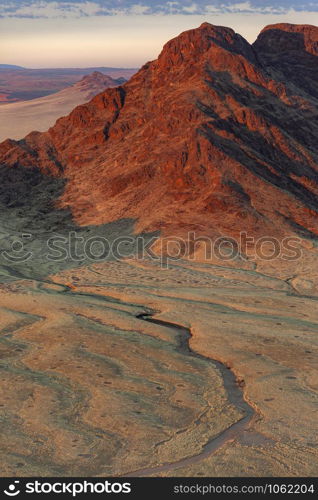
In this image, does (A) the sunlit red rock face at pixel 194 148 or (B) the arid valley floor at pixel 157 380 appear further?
(A) the sunlit red rock face at pixel 194 148

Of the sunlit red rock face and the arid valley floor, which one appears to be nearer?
the arid valley floor

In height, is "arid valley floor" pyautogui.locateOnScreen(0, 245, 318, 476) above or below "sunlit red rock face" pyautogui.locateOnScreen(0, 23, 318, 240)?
below

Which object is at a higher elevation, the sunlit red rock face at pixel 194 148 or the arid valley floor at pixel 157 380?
the sunlit red rock face at pixel 194 148

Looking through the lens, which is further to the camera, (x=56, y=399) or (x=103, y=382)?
(x=103, y=382)

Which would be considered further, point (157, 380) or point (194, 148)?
point (194, 148)

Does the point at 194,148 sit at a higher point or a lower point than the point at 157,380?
higher

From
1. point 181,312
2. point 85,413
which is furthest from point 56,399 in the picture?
point 181,312

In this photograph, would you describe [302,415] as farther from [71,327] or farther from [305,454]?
[71,327]

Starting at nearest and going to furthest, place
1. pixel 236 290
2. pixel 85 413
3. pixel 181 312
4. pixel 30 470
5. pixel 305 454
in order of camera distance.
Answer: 1. pixel 30 470
2. pixel 305 454
3. pixel 85 413
4. pixel 181 312
5. pixel 236 290
